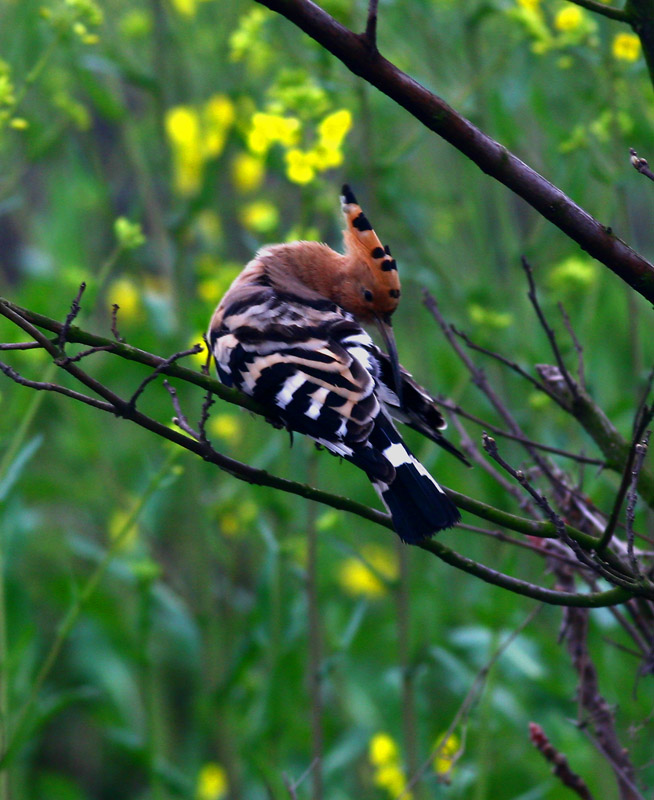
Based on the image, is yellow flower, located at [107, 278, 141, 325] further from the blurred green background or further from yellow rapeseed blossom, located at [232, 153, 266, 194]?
yellow rapeseed blossom, located at [232, 153, 266, 194]

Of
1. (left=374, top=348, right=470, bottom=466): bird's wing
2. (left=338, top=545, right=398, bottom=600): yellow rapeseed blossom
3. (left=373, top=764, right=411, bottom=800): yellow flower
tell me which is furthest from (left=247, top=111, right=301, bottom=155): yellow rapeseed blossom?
(left=338, top=545, right=398, bottom=600): yellow rapeseed blossom

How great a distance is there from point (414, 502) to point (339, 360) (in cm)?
49

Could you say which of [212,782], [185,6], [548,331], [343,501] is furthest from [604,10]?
[185,6]

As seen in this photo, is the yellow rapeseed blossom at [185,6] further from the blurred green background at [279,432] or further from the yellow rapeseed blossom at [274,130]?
the yellow rapeseed blossom at [274,130]

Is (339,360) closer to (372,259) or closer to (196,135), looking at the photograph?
(372,259)

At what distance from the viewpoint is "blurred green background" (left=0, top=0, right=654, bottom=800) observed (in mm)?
2932

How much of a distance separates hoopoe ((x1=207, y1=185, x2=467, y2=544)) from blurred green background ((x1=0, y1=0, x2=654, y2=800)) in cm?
27

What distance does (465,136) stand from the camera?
1.39 m

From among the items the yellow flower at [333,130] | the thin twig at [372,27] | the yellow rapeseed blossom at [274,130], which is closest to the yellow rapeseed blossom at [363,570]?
the yellow rapeseed blossom at [274,130]

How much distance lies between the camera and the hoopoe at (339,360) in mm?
1781

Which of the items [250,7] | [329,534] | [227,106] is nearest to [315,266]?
[329,534]

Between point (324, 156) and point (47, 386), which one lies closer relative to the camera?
point (47, 386)

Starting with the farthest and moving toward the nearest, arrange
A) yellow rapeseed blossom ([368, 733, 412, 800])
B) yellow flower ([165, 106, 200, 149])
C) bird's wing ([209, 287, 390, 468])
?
yellow flower ([165, 106, 200, 149]), yellow rapeseed blossom ([368, 733, 412, 800]), bird's wing ([209, 287, 390, 468])

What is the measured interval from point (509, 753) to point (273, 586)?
57.2 inches
